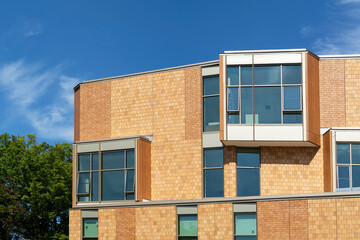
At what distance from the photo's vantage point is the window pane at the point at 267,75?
31.5 meters

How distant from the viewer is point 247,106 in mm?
31469

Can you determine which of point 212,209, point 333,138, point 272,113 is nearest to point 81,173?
point 212,209

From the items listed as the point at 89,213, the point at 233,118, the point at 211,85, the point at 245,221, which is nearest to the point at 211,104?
the point at 211,85

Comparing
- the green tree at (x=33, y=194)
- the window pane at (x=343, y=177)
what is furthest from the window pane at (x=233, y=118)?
the green tree at (x=33, y=194)

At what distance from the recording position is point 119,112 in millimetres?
36062

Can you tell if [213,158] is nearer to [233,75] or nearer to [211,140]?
[211,140]

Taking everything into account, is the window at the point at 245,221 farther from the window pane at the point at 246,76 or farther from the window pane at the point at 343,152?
the window pane at the point at 246,76

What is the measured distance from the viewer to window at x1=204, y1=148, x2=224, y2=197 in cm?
3259

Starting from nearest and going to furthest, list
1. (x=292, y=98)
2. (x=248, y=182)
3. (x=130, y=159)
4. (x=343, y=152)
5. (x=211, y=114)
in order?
(x=292, y=98) → (x=343, y=152) → (x=248, y=182) → (x=211, y=114) → (x=130, y=159)

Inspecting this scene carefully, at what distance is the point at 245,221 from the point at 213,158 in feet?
14.0

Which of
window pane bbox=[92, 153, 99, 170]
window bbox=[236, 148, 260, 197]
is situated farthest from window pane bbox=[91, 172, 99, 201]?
window bbox=[236, 148, 260, 197]

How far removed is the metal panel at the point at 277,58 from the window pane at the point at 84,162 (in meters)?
10.9

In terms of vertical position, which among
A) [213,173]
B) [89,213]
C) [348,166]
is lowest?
[89,213]

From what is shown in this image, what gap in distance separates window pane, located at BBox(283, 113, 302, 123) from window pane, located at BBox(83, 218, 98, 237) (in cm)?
1140
